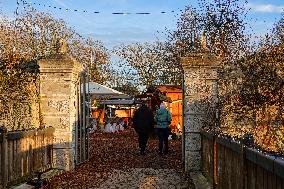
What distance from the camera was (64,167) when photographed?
1264cm

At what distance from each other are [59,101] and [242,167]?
7.83 meters

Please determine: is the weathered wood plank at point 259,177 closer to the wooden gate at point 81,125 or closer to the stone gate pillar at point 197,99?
the stone gate pillar at point 197,99

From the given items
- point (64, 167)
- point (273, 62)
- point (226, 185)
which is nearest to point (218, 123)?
point (273, 62)

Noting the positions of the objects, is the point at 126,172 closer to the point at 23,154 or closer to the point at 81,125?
the point at 81,125

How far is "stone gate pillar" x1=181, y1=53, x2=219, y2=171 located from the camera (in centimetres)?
1212

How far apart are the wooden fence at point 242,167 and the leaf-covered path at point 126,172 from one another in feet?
8.03

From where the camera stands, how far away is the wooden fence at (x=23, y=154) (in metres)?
8.41

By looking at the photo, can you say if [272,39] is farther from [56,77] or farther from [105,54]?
[105,54]

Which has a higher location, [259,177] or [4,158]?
[259,177]

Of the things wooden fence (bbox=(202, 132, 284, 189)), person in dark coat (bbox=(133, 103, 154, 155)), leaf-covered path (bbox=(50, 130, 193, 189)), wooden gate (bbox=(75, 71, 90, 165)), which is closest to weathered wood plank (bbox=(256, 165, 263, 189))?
wooden fence (bbox=(202, 132, 284, 189))

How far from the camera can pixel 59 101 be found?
1266 cm

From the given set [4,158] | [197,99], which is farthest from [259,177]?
[197,99]


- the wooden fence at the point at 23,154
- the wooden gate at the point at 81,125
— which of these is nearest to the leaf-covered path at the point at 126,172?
the wooden gate at the point at 81,125

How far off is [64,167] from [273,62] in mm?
5428
